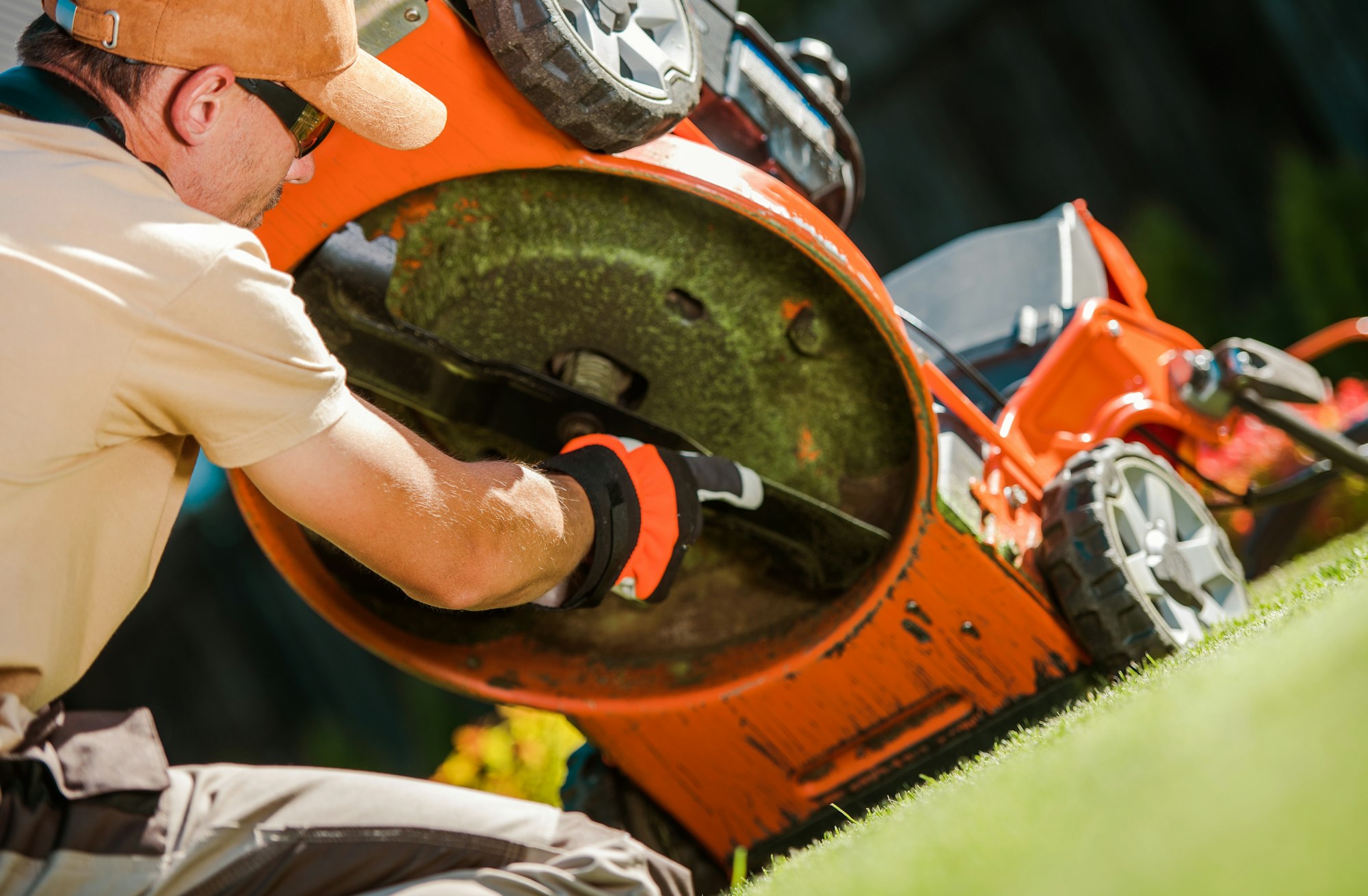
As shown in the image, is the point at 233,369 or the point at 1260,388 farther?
the point at 1260,388

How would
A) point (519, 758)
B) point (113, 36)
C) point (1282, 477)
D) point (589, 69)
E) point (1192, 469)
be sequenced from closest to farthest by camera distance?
point (113, 36)
point (589, 69)
point (1192, 469)
point (1282, 477)
point (519, 758)

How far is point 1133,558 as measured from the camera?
194cm

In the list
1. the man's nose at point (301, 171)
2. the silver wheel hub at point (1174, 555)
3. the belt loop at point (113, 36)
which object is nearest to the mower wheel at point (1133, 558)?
the silver wheel hub at point (1174, 555)

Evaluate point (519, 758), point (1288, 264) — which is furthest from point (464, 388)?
point (1288, 264)

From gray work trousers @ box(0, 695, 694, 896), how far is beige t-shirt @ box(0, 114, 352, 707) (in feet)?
0.52

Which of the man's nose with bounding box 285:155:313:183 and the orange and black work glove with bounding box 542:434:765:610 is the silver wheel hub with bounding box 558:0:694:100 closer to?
the man's nose with bounding box 285:155:313:183

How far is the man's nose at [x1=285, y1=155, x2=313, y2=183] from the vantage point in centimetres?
150

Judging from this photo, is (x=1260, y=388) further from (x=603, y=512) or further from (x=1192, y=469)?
(x=603, y=512)

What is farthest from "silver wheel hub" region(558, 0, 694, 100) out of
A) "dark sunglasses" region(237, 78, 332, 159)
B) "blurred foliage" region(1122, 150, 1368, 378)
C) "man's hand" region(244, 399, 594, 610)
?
"blurred foliage" region(1122, 150, 1368, 378)

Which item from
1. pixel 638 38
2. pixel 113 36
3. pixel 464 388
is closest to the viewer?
pixel 113 36

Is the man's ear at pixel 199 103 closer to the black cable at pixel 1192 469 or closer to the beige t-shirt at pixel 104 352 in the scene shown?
the beige t-shirt at pixel 104 352

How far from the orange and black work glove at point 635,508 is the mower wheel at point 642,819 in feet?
2.23

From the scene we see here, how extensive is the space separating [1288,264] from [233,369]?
4972 mm

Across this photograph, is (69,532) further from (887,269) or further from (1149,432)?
(887,269)
